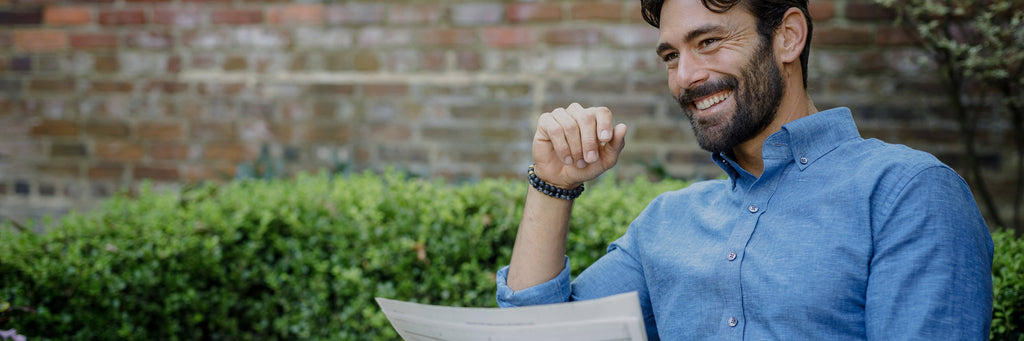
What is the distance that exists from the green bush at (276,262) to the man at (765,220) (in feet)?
2.60

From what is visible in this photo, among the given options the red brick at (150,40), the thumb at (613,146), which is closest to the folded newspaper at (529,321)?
Result: the thumb at (613,146)

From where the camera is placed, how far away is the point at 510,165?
12.0 feet

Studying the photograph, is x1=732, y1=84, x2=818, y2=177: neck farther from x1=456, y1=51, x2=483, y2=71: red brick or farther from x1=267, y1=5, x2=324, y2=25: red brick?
x1=267, y1=5, x2=324, y2=25: red brick

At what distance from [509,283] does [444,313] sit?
12.5 inches

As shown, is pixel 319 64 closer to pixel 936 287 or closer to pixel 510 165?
pixel 510 165

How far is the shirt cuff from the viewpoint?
1623 millimetres

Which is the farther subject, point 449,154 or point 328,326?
point 449,154

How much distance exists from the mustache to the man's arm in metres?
0.16

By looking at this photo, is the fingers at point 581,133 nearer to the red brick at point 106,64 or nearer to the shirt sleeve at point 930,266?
the shirt sleeve at point 930,266

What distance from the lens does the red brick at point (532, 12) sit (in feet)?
11.7

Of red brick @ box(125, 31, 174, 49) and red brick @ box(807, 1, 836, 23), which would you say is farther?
red brick @ box(125, 31, 174, 49)

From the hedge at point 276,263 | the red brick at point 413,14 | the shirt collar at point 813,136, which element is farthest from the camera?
the red brick at point 413,14

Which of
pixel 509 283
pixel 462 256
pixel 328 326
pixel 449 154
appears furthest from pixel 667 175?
pixel 509 283

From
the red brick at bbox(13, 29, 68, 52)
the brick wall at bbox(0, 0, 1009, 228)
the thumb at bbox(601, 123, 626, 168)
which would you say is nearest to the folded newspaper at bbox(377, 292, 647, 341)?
the thumb at bbox(601, 123, 626, 168)
